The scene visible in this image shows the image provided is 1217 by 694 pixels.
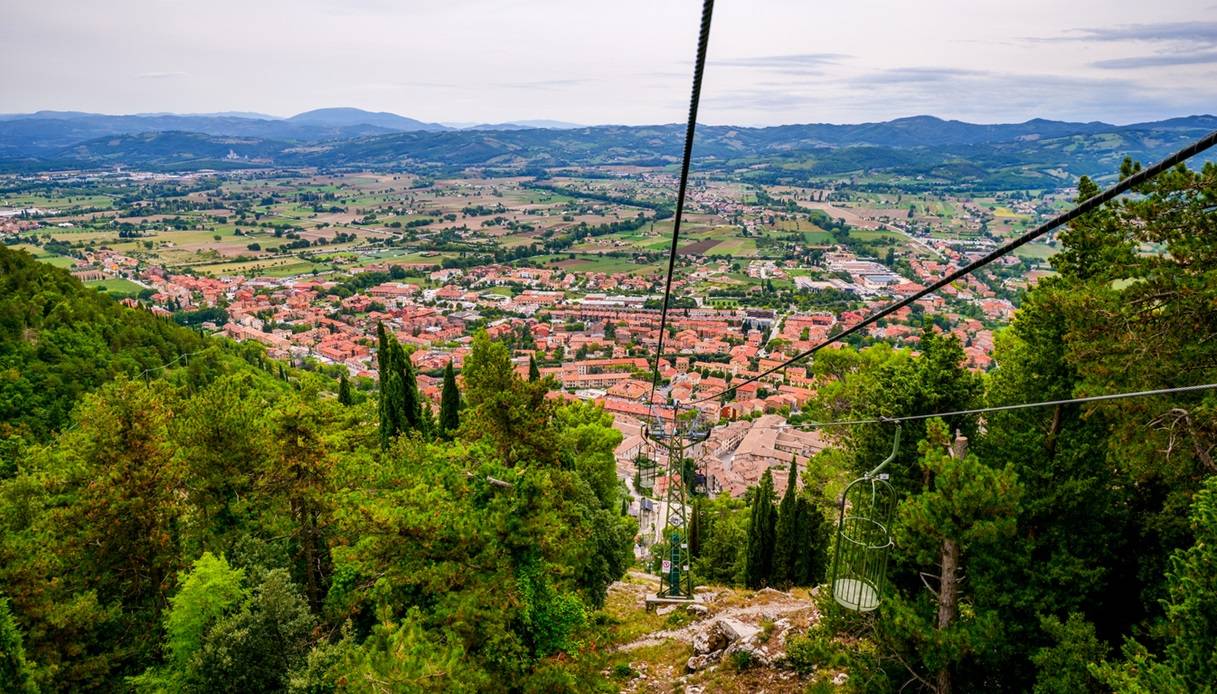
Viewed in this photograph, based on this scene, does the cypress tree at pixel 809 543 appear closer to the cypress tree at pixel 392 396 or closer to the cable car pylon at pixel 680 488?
the cable car pylon at pixel 680 488

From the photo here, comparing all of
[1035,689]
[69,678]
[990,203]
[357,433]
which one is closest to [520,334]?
[357,433]

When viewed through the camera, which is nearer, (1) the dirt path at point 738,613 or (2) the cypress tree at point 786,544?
(1) the dirt path at point 738,613

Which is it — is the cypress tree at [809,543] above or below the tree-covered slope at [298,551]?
below

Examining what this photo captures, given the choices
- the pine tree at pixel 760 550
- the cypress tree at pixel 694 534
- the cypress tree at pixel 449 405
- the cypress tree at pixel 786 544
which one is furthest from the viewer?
the cypress tree at pixel 694 534

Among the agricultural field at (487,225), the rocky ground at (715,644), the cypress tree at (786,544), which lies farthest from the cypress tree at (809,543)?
the agricultural field at (487,225)

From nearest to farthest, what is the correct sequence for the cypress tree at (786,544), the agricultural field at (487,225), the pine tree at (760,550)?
the cypress tree at (786,544), the pine tree at (760,550), the agricultural field at (487,225)

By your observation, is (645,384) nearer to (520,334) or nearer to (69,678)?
(520,334)

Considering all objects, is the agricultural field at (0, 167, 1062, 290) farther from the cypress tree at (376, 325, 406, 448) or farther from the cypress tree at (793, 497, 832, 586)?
the cypress tree at (376, 325, 406, 448)
